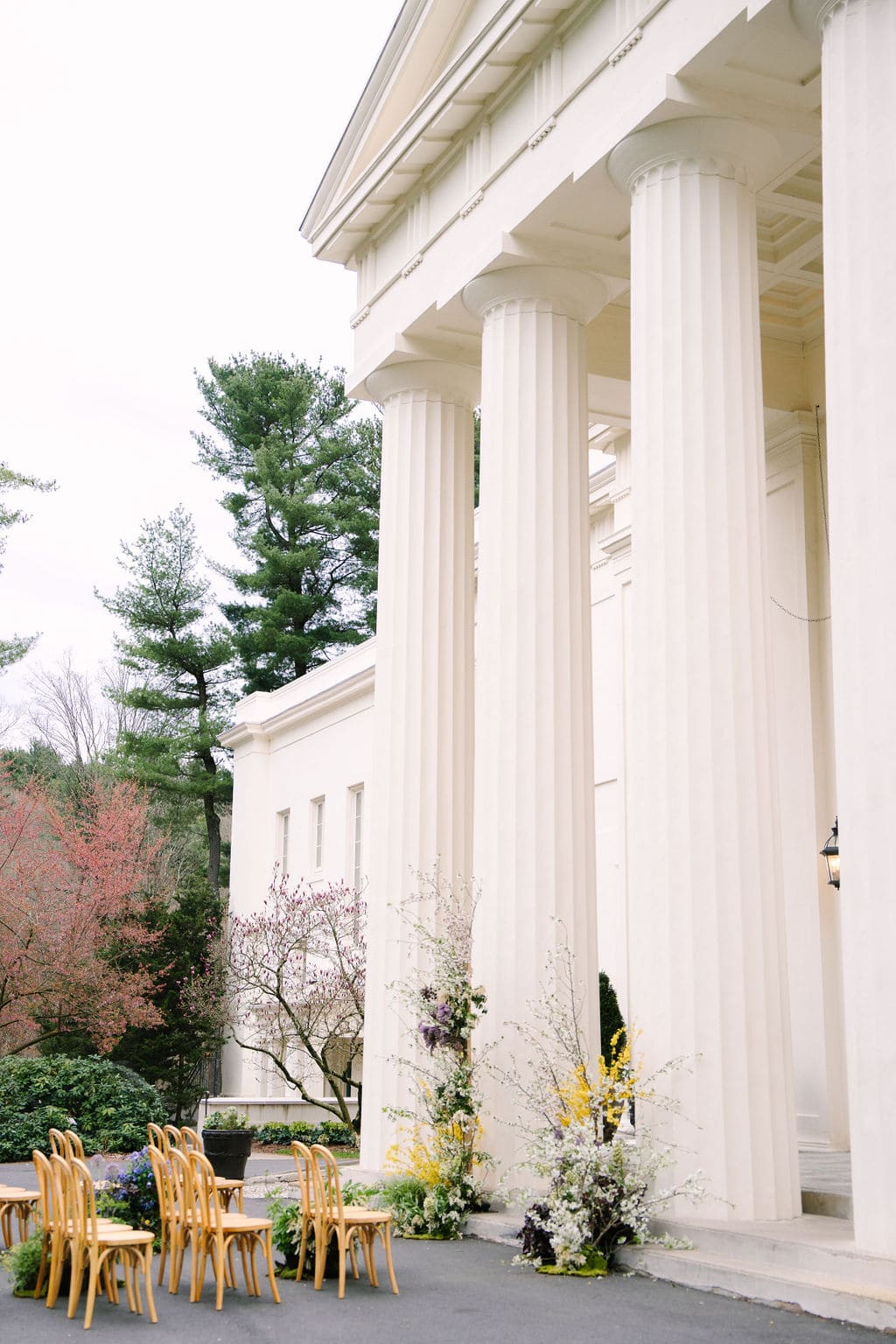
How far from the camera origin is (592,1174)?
9922 millimetres

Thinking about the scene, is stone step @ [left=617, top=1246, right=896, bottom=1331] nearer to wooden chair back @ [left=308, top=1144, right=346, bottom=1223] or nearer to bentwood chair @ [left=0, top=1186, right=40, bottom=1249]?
wooden chair back @ [left=308, top=1144, right=346, bottom=1223]

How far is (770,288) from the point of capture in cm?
1577

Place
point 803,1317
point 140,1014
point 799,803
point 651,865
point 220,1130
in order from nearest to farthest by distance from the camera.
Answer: point 803,1317 < point 651,865 < point 799,803 < point 220,1130 < point 140,1014

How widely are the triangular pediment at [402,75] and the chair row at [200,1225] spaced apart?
10716mm

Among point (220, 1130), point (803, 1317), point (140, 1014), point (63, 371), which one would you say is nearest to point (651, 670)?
point (803, 1317)

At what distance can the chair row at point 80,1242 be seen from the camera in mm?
8445

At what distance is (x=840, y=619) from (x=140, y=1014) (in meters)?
22.0

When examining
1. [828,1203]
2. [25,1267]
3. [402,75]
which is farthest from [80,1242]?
[402,75]

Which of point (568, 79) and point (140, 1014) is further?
point (140, 1014)

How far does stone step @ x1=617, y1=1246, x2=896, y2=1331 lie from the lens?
7730 millimetres

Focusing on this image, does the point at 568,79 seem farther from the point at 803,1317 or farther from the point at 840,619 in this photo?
the point at 803,1317

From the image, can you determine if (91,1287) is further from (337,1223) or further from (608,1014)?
(608,1014)

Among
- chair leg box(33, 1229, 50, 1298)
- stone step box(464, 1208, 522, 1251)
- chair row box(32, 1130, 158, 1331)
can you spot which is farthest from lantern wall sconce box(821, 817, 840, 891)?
chair leg box(33, 1229, 50, 1298)

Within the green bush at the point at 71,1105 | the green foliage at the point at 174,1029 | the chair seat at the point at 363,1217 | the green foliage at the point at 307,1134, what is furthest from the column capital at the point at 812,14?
the green foliage at the point at 174,1029
